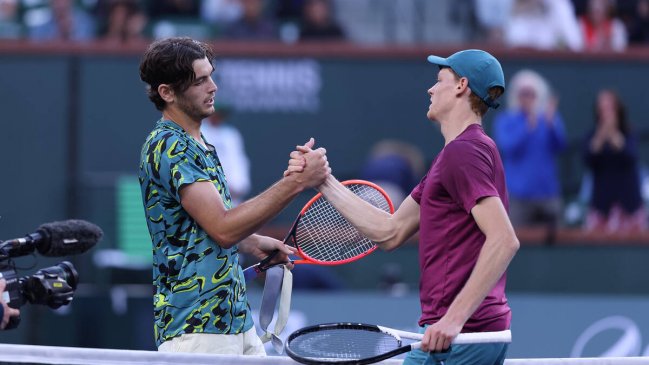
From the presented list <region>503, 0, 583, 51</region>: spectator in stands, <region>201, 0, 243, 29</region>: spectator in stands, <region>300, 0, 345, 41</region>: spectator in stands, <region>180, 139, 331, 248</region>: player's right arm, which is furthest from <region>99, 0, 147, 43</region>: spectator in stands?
<region>180, 139, 331, 248</region>: player's right arm

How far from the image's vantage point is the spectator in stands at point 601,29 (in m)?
13.0

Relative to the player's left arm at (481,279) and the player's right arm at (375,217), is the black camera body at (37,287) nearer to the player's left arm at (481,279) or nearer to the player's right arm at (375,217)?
the player's right arm at (375,217)

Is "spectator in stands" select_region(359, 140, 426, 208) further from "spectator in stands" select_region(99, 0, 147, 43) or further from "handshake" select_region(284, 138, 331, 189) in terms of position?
"handshake" select_region(284, 138, 331, 189)

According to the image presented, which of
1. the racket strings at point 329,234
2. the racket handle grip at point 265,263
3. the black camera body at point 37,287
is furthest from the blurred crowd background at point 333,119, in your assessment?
the black camera body at point 37,287

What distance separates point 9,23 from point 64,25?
654 millimetres

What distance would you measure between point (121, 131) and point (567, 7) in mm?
4592

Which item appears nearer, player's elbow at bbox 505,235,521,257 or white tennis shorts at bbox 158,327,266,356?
player's elbow at bbox 505,235,521,257

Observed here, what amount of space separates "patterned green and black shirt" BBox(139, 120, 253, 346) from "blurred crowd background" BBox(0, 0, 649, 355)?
617 cm

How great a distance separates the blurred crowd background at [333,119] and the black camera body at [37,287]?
19.3 ft

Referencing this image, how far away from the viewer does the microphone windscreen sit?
17.5ft

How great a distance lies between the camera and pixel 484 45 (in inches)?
494

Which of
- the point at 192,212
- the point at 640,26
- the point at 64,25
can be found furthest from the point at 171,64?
the point at 640,26

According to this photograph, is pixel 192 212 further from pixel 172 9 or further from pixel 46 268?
pixel 172 9

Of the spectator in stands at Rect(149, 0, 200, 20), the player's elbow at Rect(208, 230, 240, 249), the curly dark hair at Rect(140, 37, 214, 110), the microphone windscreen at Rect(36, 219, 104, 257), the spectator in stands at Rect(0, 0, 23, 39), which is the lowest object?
the spectator in stands at Rect(0, 0, 23, 39)
